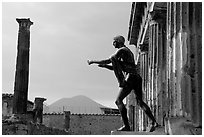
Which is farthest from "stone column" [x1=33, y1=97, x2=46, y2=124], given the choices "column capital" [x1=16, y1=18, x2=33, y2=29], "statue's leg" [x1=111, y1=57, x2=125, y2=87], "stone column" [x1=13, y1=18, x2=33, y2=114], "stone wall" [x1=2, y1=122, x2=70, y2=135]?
"statue's leg" [x1=111, y1=57, x2=125, y2=87]

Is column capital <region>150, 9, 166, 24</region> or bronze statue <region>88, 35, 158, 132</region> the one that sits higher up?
column capital <region>150, 9, 166, 24</region>

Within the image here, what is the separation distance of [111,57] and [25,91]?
18847 millimetres

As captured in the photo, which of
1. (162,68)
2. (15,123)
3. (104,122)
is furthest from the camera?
(104,122)

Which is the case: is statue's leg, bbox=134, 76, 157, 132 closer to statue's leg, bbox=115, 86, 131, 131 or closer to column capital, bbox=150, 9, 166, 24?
statue's leg, bbox=115, 86, 131, 131

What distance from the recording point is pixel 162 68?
1393cm

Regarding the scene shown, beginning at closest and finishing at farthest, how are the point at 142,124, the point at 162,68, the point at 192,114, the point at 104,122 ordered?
the point at 192,114 → the point at 162,68 → the point at 142,124 → the point at 104,122

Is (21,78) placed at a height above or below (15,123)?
above

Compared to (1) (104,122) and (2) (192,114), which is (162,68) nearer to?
(2) (192,114)

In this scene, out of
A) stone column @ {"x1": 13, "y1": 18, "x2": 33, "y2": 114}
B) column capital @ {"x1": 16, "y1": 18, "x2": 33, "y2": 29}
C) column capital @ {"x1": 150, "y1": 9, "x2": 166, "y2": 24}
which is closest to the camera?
column capital @ {"x1": 150, "y1": 9, "x2": 166, "y2": 24}

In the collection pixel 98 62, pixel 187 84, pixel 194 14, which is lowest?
pixel 187 84

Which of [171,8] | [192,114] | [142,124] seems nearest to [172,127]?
[192,114]

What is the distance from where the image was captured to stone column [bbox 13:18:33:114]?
89.5ft

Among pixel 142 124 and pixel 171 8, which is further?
pixel 142 124

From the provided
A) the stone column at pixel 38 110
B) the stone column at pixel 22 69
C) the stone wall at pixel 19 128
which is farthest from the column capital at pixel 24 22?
the stone column at pixel 38 110
